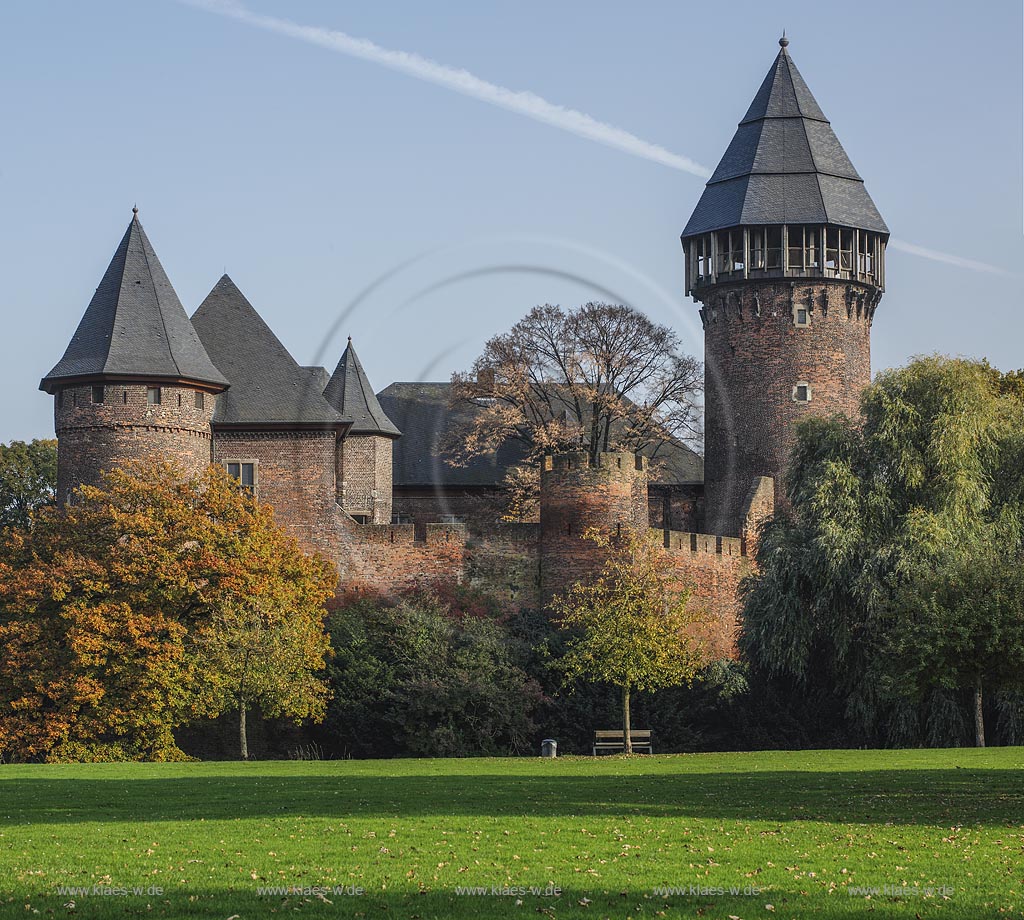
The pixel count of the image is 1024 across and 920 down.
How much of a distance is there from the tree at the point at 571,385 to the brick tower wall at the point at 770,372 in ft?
5.77

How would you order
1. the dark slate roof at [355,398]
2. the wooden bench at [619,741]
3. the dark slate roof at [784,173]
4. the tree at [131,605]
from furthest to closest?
1. the dark slate roof at [784,173]
2. the dark slate roof at [355,398]
3. the wooden bench at [619,741]
4. the tree at [131,605]

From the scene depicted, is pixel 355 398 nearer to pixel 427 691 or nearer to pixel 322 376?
pixel 322 376

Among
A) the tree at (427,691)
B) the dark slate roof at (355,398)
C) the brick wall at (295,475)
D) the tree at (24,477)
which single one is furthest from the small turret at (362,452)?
the tree at (24,477)

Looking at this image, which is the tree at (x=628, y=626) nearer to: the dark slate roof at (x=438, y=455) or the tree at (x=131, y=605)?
the tree at (x=131, y=605)

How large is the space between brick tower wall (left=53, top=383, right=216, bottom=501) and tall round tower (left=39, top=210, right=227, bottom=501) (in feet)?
0.08

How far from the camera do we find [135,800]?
19828mm

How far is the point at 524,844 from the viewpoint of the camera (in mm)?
14672

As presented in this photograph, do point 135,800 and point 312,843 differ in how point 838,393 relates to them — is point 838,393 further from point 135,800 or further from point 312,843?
point 312,843

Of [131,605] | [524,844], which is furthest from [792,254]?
[524,844]

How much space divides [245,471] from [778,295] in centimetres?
1992

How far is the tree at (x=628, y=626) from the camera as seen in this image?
36.1 m

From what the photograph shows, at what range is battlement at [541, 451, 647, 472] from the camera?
40.6m

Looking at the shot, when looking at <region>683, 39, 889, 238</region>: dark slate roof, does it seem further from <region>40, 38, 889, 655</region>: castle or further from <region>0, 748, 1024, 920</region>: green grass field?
<region>0, 748, 1024, 920</region>: green grass field

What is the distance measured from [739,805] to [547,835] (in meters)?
3.77
